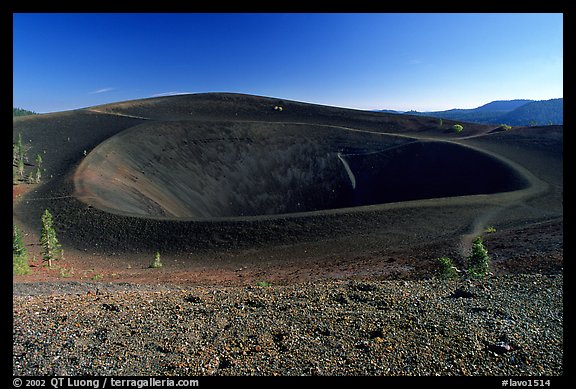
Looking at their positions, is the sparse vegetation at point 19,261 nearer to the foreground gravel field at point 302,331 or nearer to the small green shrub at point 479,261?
the foreground gravel field at point 302,331

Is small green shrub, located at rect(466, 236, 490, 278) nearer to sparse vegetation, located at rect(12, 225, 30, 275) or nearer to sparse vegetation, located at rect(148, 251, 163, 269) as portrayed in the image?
sparse vegetation, located at rect(148, 251, 163, 269)

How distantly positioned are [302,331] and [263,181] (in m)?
39.9

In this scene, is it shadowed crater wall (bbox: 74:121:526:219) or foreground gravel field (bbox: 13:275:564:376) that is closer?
foreground gravel field (bbox: 13:275:564:376)

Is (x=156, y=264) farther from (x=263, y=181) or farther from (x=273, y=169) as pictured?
(x=273, y=169)

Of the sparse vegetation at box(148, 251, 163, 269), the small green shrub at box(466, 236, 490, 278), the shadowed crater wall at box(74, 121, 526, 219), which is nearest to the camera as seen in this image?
the small green shrub at box(466, 236, 490, 278)

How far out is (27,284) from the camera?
9.61 m

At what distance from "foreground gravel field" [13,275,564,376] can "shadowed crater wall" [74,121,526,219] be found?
20.9 meters

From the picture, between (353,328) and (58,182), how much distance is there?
99.1 ft

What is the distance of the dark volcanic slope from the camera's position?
19594 millimetres

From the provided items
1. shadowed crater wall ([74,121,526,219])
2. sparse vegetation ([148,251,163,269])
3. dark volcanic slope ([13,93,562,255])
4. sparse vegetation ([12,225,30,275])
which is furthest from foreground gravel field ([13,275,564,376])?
shadowed crater wall ([74,121,526,219])

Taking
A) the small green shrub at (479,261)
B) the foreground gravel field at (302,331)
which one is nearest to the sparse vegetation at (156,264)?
the foreground gravel field at (302,331)

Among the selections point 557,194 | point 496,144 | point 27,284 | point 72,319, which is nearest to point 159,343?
point 72,319
